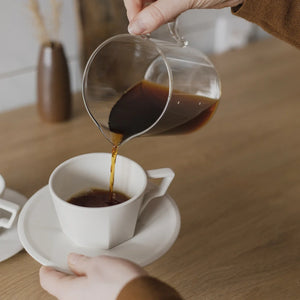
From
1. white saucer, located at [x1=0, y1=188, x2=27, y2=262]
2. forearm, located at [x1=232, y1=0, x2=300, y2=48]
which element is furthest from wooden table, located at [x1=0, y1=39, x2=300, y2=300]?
forearm, located at [x1=232, y1=0, x2=300, y2=48]

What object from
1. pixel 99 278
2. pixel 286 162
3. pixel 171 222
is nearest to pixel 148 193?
pixel 171 222

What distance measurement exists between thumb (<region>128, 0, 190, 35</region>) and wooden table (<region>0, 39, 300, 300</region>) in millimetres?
336

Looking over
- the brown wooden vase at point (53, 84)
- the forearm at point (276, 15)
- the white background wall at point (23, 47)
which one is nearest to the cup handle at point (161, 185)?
the forearm at point (276, 15)

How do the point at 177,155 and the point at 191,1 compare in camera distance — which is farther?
the point at 177,155

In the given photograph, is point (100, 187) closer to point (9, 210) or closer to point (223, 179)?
point (9, 210)

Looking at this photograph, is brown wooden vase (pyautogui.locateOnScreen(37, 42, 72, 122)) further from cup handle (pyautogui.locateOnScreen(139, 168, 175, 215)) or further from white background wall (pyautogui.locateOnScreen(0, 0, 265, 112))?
cup handle (pyautogui.locateOnScreen(139, 168, 175, 215))

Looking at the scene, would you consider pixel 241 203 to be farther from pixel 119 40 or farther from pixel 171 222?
pixel 119 40

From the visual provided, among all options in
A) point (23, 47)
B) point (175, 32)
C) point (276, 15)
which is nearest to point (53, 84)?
point (23, 47)

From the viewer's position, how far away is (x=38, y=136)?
3.48 ft

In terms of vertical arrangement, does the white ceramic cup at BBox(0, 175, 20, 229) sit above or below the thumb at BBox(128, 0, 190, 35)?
below

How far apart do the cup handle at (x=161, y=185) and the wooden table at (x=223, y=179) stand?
112 mm

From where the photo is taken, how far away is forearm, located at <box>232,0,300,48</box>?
83cm

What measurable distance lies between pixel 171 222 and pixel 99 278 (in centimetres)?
17

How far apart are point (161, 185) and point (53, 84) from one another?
47cm
